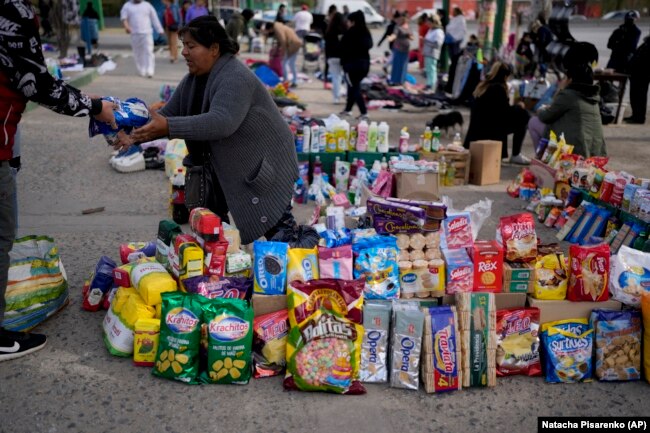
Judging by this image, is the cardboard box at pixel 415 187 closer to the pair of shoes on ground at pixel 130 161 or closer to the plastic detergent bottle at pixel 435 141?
the plastic detergent bottle at pixel 435 141

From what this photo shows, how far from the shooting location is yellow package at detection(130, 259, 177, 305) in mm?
3803

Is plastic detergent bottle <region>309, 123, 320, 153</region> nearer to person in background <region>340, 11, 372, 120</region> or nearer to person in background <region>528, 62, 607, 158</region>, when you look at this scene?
person in background <region>528, 62, 607, 158</region>

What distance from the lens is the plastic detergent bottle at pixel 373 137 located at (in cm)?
775

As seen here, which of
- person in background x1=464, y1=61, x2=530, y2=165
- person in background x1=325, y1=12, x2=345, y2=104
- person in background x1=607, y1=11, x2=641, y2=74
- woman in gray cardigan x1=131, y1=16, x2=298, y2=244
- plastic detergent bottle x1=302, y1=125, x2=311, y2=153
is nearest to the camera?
woman in gray cardigan x1=131, y1=16, x2=298, y2=244

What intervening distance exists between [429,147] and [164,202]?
3.35m

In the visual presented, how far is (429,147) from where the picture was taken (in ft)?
26.4

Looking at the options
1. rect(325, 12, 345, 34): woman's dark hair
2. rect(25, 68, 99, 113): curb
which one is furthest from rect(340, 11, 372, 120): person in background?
rect(25, 68, 99, 113): curb

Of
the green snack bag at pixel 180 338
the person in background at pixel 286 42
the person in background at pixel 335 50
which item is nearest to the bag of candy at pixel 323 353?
the green snack bag at pixel 180 338

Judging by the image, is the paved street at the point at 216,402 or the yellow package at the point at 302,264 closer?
the paved street at the point at 216,402

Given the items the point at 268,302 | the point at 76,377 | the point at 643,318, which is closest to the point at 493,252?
the point at 643,318

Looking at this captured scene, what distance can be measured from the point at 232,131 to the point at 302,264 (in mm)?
885

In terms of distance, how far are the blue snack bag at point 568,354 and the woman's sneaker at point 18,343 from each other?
305cm

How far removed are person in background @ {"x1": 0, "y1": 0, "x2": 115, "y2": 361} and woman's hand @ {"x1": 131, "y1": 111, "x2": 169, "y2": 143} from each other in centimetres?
15

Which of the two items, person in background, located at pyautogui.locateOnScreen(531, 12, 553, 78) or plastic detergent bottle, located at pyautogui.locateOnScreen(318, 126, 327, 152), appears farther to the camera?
person in background, located at pyautogui.locateOnScreen(531, 12, 553, 78)
